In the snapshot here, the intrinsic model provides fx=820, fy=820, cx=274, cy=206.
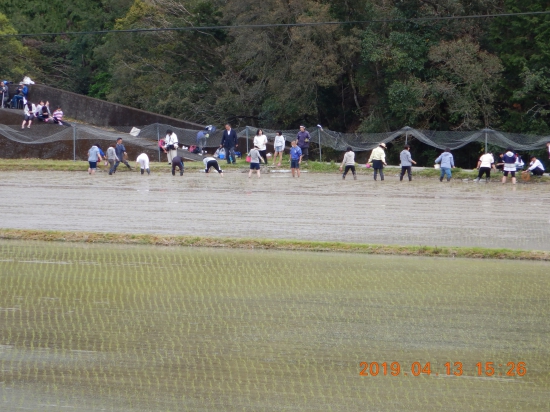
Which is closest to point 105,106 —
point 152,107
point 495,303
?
point 152,107

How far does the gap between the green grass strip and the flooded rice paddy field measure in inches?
44.1

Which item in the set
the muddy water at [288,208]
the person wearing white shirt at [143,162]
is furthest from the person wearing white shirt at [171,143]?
the muddy water at [288,208]

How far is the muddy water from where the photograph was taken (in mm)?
17703

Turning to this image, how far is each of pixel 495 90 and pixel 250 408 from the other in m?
34.4

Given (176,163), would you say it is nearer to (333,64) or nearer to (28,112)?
(28,112)

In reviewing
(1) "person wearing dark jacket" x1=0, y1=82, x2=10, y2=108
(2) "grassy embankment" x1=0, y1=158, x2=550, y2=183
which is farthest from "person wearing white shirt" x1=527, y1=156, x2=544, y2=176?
(1) "person wearing dark jacket" x1=0, y1=82, x2=10, y2=108

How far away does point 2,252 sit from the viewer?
14.6 metres

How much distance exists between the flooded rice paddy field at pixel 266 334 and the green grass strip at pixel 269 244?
1121 mm

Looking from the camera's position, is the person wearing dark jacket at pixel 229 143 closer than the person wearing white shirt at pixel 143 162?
No

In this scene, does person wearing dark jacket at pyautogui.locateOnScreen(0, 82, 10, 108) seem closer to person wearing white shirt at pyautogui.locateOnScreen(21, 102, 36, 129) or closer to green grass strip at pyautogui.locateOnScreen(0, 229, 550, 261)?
person wearing white shirt at pyautogui.locateOnScreen(21, 102, 36, 129)
